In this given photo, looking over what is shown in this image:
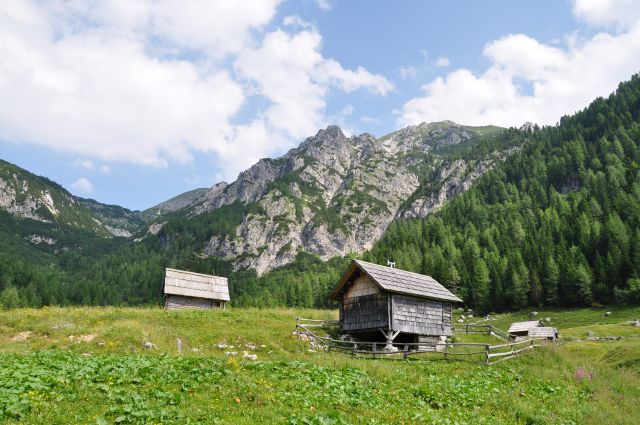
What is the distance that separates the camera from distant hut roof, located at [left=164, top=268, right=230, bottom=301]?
54000 millimetres

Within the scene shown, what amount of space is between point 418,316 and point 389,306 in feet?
13.9

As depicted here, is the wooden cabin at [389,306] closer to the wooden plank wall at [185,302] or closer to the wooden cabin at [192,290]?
the wooden cabin at [192,290]

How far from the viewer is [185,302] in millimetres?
55469

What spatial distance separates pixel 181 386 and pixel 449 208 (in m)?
191

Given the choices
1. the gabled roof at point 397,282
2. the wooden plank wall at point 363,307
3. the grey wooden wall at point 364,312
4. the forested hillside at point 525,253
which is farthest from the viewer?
the forested hillside at point 525,253

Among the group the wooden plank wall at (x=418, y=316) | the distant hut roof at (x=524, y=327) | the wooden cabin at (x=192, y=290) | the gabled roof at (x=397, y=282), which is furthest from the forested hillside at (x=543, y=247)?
the wooden cabin at (x=192, y=290)

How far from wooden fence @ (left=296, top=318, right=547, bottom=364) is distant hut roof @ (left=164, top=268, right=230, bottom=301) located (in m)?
18.0

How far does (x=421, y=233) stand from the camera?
167875 mm

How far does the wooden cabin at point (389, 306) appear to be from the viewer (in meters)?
40.4

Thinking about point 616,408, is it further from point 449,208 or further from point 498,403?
point 449,208

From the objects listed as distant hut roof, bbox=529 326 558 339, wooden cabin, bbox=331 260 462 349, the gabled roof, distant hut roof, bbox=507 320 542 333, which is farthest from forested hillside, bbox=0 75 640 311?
wooden cabin, bbox=331 260 462 349

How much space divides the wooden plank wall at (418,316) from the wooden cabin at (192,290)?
26137 mm

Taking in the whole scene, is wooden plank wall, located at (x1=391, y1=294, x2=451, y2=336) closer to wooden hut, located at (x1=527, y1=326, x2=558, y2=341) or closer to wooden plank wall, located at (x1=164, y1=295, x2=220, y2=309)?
wooden hut, located at (x1=527, y1=326, x2=558, y2=341)

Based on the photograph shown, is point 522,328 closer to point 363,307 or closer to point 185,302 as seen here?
point 363,307
